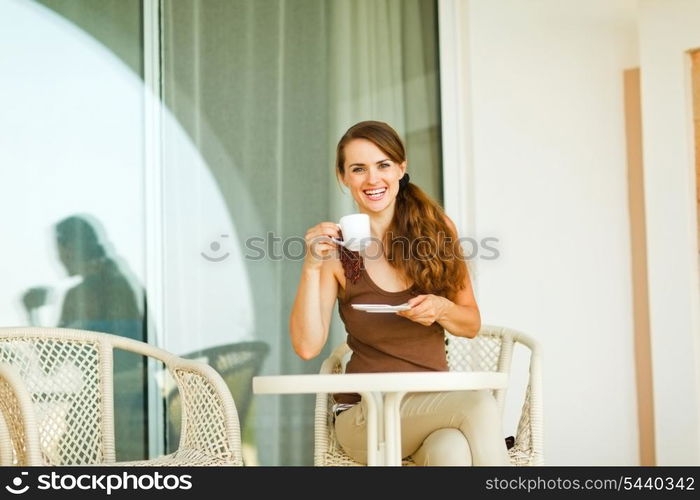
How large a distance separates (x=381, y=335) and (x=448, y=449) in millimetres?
447

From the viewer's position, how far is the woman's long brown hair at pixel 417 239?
2496 millimetres

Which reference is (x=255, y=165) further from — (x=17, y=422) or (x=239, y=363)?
(x=17, y=422)

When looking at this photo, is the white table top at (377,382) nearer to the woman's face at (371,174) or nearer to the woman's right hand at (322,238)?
the woman's right hand at (322,238)

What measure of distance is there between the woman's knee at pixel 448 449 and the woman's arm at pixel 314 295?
1.27ft

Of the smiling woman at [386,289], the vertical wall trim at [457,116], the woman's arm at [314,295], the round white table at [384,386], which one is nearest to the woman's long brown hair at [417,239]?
the smiling woman at [386,289]

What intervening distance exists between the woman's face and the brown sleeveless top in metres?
0.15

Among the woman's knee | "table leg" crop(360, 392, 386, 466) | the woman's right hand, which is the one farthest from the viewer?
the woman's right hand

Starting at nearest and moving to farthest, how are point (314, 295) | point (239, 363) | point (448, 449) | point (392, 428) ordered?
point (392, 428), point (448, 449), point (314, 295), point (239, 363)

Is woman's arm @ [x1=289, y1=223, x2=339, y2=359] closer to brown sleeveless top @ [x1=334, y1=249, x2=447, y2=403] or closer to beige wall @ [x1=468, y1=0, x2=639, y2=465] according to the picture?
brown sleeveless top @ [x1=334, y1=249, x2=447, y2=403]

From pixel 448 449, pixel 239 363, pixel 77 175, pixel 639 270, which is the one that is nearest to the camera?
pixel 448 449

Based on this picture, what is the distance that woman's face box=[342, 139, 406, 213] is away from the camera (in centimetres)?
250

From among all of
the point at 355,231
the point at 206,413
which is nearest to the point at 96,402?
the point at 206,413

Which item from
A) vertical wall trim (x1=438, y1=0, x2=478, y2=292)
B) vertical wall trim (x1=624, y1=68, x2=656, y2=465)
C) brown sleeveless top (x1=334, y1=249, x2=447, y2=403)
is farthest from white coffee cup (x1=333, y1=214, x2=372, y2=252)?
vertical wall trim (x1=624, y1=68, x2=656, y2=465)

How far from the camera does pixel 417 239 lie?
254 cm
